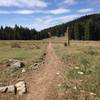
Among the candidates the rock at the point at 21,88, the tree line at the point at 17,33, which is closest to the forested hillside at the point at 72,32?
the tree line at the point at 17,33

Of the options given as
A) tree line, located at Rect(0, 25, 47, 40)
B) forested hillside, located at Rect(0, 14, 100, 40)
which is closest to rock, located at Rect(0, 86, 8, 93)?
forested hillside, located at Rect(0, 14, 100, 40)

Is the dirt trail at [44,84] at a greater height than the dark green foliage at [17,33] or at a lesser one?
lesser

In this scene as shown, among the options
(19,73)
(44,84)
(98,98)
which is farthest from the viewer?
(19,73)

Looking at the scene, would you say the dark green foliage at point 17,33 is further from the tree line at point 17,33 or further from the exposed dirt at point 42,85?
the exposed dirt at point 42,85

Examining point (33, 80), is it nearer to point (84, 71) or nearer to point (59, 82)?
point (59, 82)

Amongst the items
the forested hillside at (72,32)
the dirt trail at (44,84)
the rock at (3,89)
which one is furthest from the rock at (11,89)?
the forested hillside at (72,32)

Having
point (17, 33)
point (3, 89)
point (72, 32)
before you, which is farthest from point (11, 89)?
point (17, 33)

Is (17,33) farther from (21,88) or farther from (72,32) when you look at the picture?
(21,88)

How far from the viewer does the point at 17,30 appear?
134 meters

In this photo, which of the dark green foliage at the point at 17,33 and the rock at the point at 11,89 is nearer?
the rock at the point at 11,89

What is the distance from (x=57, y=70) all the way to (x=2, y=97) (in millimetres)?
4803

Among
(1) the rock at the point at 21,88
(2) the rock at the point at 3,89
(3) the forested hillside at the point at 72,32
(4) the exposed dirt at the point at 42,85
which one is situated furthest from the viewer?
(3) the forested hillside at the point at 72,32

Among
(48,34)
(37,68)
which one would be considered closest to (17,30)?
(48,34)

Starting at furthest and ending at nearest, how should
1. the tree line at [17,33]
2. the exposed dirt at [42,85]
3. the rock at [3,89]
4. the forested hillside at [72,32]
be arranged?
the tree line at [17,33], the forested hillside at [72,32], the rock at [3,89], the exposed dirt at [42,85]
